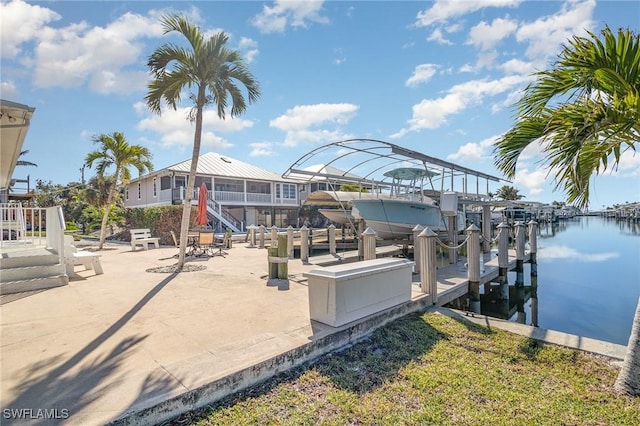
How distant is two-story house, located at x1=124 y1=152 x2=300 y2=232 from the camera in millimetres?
23625

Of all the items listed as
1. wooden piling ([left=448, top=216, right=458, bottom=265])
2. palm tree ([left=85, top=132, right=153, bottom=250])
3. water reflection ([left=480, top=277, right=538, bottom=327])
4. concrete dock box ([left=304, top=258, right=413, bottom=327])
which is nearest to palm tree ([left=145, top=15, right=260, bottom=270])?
concrete dock box ([left=304, top=258, right=413, bottom=327])

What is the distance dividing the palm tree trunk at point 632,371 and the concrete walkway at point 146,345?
8.76ft

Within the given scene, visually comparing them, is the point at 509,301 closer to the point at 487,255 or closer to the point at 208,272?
the point at 487,255

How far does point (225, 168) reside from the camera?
27.4m

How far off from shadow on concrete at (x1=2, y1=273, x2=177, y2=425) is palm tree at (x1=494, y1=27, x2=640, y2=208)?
5.47 m

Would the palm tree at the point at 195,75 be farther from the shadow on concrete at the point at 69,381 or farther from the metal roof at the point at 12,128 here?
the shadow on concrete at the point at 69,381

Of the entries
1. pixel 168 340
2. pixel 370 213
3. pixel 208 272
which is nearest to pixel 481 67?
pixel 370 213

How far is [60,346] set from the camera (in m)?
3.73

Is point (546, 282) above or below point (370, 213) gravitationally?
below

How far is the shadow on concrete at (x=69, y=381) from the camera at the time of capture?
252cm

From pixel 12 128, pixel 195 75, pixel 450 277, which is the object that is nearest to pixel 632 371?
pixel 450 277

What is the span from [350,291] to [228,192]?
22.9m

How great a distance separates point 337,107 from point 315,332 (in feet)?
47.8

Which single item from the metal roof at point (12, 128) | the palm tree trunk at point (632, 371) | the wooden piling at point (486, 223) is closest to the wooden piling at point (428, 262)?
the palm tree trunk at point (632, 371)
